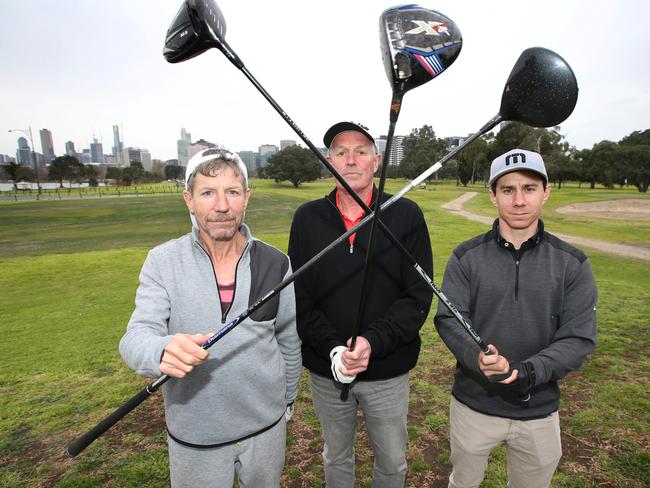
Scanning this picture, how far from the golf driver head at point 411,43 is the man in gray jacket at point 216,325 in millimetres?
1113

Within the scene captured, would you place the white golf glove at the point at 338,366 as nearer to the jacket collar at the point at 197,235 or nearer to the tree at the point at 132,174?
the jacket collar at the point at 197,235

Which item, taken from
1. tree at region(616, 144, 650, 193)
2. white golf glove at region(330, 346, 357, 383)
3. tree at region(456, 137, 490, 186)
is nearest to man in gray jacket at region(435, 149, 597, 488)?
white golf glove at region(330, 346, 357, 383)

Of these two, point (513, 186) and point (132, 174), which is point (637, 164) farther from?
point (132, 174)

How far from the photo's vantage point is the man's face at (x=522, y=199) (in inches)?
107

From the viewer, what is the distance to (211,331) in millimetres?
2342

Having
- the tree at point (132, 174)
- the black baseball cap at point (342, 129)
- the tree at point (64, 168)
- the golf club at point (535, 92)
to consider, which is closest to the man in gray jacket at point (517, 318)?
the golf club at point (535, 92)

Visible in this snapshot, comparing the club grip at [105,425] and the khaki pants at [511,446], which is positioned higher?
the club grip at [105,425]

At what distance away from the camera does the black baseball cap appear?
9.97 ft

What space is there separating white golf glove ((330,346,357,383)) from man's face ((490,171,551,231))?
4.98 feet

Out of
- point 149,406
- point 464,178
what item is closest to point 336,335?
point 149,406

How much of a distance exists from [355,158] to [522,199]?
1260mm

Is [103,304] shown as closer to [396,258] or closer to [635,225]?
[396,258]

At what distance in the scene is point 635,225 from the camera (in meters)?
24.0

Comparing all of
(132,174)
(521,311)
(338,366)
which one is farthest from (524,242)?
(132,174)
